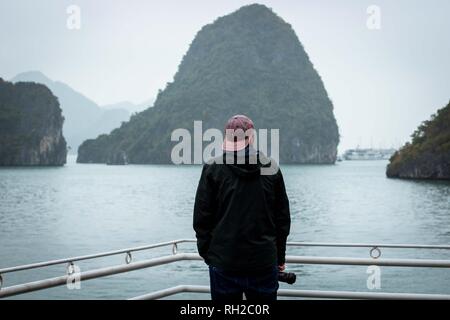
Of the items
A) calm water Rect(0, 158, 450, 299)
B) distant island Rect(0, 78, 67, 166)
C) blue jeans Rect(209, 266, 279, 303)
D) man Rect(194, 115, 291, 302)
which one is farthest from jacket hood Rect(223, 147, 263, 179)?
distant island Rect(0, 78, 67, 166)

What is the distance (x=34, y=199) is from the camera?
67812 millimetres

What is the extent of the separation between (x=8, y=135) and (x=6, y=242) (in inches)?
5765

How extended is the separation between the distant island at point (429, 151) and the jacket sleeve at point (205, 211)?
89.0 metres

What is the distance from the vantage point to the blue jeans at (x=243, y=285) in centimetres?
306

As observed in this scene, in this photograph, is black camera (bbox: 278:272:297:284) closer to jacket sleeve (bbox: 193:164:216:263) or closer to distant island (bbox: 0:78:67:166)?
jacket sleeve (bbox: 193:164:216:263)

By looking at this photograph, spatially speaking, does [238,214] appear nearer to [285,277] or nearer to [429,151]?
[285,277]

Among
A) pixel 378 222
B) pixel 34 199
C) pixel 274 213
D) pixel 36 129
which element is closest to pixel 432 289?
pixel 274 213

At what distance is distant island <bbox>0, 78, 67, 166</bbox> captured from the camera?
168 meters

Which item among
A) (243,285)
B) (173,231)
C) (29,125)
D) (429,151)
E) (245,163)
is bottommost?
(173,231)

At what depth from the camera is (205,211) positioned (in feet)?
10.0

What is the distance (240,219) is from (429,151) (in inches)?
3596

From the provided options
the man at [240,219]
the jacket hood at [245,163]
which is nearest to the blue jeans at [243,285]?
the man at [240,219]

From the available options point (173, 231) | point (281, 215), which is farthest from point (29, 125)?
point (281, 215)
